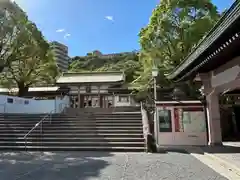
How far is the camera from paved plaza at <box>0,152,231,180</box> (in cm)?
613

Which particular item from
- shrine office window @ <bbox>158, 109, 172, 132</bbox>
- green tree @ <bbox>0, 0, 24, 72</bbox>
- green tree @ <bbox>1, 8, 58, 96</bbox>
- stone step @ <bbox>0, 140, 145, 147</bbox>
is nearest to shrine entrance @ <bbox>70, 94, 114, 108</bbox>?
green tree @ <bbox>1, 8, 58, 96</bbox>

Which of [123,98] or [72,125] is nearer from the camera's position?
[72,125]

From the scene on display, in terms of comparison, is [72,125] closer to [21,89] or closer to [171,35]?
[171,35]

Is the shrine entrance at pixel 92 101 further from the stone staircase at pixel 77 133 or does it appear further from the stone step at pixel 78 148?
the stone step at pixel 78 148

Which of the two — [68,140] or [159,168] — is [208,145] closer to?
[159,168]

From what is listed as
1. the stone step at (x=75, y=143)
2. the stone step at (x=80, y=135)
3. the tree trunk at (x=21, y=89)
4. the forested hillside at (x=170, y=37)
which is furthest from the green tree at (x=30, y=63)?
the stone step at (x=75, y=143)

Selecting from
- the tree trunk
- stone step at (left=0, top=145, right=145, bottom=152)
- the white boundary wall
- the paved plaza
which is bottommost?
the paved plaza

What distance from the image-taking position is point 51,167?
7.32 meters

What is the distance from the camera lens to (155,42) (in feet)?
58.1

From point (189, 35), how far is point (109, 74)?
1130 cm

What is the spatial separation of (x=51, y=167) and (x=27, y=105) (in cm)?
1389

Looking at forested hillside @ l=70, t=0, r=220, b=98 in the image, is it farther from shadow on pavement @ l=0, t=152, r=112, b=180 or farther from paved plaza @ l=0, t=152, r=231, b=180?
shadow on pavement @ l=0, t=152, r=112, b=180

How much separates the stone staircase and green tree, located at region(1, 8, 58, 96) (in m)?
6.95

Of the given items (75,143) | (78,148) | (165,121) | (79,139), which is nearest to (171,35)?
(165,121)
